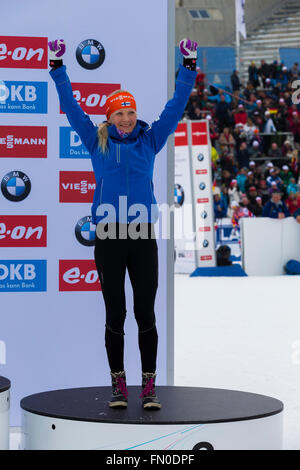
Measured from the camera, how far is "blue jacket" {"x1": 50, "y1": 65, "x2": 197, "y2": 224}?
9.71ft

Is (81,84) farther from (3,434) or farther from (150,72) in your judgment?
(3,434)

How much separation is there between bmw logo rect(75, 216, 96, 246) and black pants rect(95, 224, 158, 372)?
Result: 3.40 feet

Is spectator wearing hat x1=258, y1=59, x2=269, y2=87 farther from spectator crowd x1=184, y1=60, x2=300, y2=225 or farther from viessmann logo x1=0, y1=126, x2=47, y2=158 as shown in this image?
viessmann logo x1=0, y1=126, x2=47, y2=158

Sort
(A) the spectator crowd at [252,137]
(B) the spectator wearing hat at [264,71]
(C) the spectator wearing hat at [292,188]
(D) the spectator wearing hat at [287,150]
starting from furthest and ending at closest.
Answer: (B) the spectator wearing hat at [264,71] < (D) the spectator wearing hat at [287,150] < (A) the spectator crowd at [252,137] < (C) the spectator wearing hat at [292,188]

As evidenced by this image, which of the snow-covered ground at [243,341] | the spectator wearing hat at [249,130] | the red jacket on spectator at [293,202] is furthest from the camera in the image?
the spectator wearing hat at [249,130]

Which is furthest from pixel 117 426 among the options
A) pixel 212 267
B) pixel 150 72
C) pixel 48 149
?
pixel 212 267

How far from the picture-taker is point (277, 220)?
13.4 m

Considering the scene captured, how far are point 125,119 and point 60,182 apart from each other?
1066 millimetres

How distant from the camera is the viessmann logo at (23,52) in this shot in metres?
3.96

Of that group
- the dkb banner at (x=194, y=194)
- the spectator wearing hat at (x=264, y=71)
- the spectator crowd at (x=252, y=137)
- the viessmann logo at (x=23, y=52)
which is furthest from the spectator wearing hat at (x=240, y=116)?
the viessmann logo at (x=23, y=52)

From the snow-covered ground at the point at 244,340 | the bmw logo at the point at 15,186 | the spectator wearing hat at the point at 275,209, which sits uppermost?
the spectator wearing hat at the point at 275,209

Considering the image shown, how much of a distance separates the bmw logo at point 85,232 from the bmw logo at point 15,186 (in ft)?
1.06

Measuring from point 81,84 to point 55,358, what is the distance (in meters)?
1.46

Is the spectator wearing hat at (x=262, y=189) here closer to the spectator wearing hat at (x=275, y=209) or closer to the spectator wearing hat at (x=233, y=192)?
the spectator wearing hat at (x=233, y=192)
